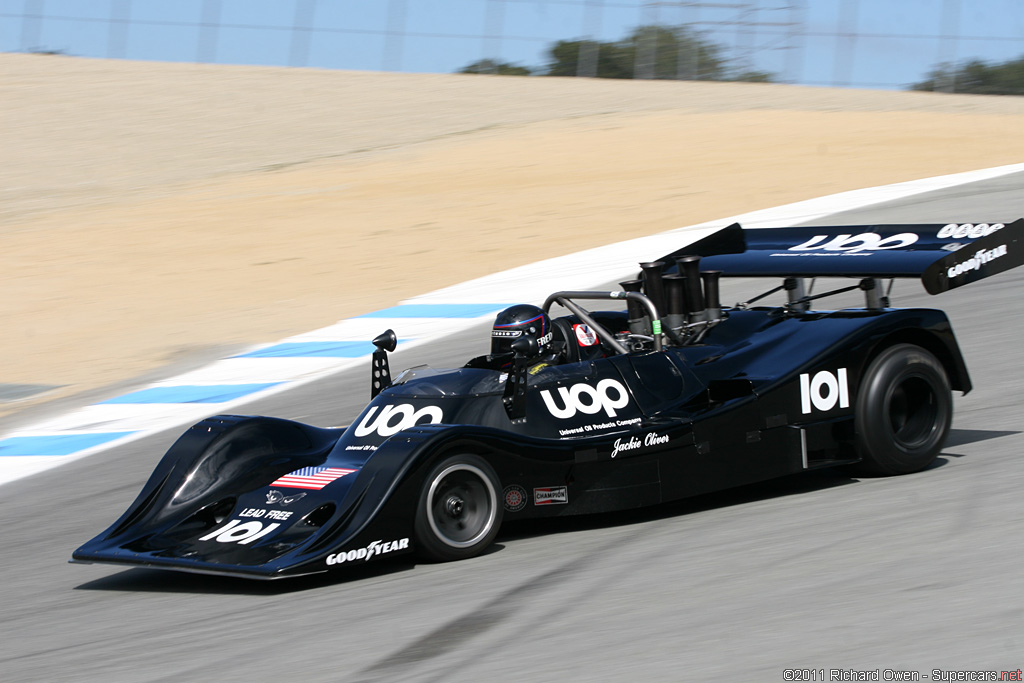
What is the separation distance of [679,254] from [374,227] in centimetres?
1201

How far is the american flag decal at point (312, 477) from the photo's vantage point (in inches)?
257

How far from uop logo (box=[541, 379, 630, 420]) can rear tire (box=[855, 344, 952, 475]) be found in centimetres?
144

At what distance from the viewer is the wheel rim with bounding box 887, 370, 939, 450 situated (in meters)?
7.55

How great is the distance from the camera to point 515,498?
6438 millimetres

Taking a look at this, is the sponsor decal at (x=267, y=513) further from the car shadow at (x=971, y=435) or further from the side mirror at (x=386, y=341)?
the car shadow at (x=971, y=435)

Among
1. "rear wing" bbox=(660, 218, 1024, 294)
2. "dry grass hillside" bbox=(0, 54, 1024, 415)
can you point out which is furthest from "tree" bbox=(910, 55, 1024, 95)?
"rear wing" bbox=(660, 218, 1024, 294)

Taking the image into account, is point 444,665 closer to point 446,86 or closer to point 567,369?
point 567,369

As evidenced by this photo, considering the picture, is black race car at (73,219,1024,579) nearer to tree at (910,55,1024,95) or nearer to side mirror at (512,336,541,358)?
side mirror at (512,336,541,358)

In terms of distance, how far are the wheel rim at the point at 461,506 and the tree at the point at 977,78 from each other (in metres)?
32.4

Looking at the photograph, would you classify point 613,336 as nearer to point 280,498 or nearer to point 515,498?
point 515,498

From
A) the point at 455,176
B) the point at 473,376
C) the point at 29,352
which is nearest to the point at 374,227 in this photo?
the point at 455,176

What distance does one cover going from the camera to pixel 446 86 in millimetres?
37250

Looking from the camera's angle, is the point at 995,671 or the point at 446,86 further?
the point at 446,86

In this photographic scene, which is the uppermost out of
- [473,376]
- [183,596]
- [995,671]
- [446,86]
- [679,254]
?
[446,86]
